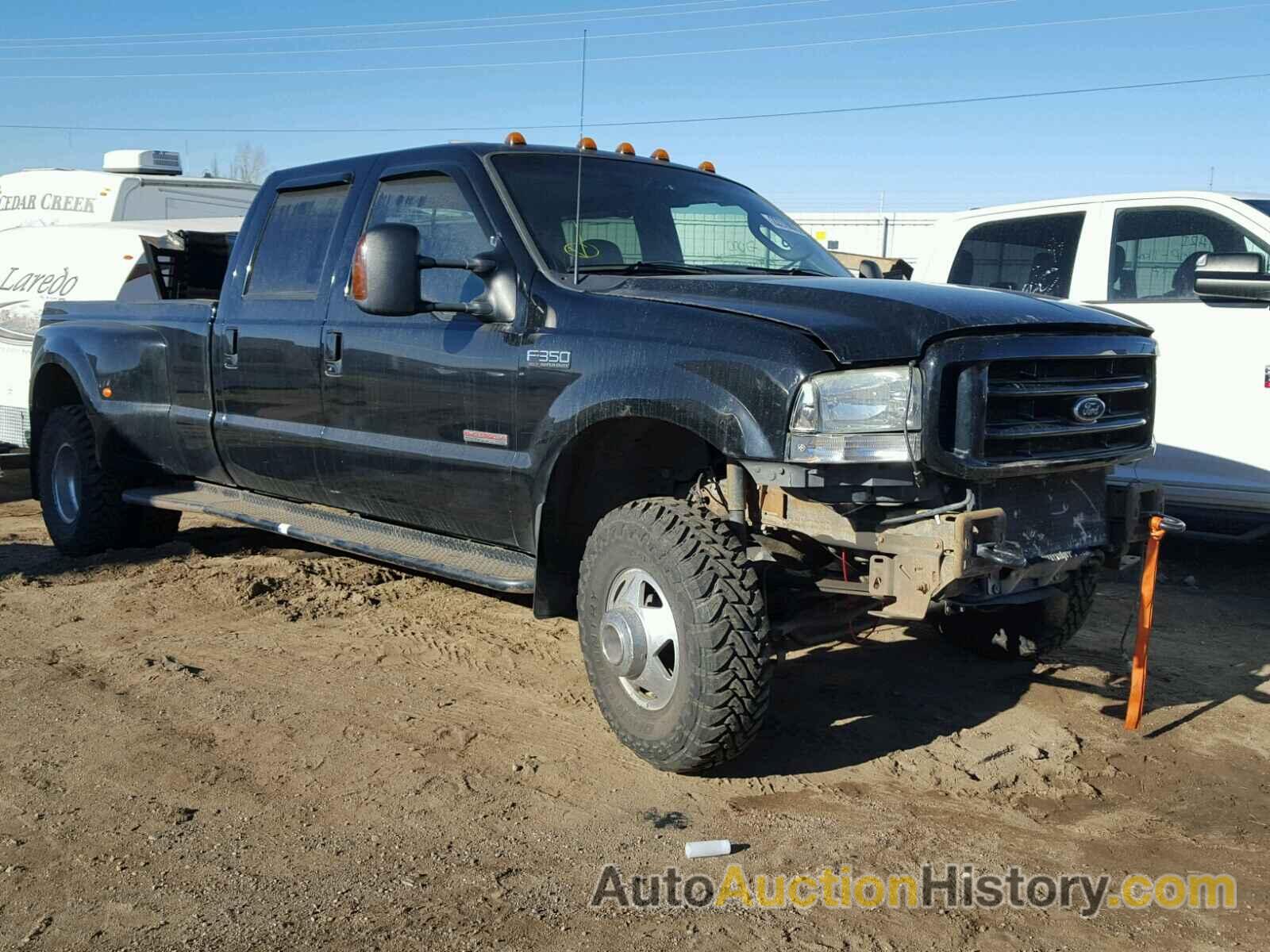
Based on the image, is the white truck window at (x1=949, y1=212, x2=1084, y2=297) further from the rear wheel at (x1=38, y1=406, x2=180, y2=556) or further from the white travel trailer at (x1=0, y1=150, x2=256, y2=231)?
the white travel trailer at (x1=0, y1=150, x2=256, y2=231)

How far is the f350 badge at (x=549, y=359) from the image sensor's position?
4387 millimetres

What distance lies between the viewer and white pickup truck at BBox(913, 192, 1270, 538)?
671cm

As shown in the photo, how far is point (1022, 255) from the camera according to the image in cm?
779

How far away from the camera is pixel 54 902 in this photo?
10.4 feet

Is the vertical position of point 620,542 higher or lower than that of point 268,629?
higher

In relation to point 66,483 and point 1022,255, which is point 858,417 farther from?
point 66,483

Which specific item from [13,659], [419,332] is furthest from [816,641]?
[13,659]

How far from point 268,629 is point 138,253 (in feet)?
17.8

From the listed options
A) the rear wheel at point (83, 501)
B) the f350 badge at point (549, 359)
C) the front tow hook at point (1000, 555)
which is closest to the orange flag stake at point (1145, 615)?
the front tow hook at point (1000, 555)

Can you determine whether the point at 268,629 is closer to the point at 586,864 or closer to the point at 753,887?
the point at 586,864

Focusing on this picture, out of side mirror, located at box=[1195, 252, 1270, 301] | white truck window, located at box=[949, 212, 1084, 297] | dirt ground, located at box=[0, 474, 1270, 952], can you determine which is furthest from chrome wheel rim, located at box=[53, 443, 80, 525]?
side mirror, located at box=[1195, 252, 1270, 301]

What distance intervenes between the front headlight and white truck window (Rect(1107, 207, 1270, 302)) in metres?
4.01

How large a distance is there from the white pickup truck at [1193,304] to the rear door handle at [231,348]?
12.0 ft

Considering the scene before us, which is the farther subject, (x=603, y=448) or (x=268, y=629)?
(x=268, y=629)
